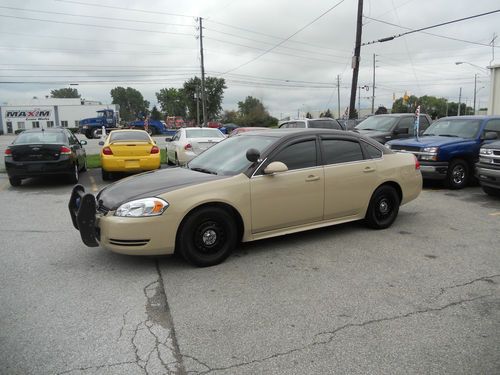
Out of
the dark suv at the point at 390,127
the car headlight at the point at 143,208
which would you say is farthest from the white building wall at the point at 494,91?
the car headlight at the point at 143,208

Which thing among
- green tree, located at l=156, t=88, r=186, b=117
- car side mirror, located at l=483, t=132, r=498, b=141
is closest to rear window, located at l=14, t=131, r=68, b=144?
car side mirror, located at l=483, t=132, r=498, b=141

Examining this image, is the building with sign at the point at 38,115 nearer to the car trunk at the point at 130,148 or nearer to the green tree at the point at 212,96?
the green tree at the point at 212,96

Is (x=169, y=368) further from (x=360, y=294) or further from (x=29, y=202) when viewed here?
(x=29, y=202)

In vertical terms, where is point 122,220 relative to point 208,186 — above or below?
below

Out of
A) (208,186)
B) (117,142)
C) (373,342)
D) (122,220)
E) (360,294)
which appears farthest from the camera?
(117,142)

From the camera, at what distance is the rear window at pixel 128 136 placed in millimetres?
11498

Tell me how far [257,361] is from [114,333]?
118cm

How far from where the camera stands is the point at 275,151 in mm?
5195

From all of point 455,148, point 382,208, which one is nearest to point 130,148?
point 382,208

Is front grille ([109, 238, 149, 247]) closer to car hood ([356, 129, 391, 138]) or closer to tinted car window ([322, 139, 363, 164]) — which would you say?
tinted car window ([322, 139, 363, 164])

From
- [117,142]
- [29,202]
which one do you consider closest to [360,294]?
[29,202]

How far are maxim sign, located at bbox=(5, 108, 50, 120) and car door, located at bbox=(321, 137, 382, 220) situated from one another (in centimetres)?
8563

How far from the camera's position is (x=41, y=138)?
35.4ft

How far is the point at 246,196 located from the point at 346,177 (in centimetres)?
161
